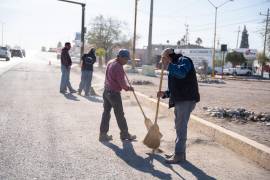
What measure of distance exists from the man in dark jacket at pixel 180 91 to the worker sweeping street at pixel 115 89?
1.35 meters

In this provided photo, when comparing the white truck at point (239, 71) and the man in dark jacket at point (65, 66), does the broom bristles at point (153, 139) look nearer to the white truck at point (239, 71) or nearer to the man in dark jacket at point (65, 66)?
the man in dark jacket at point (65, 66)

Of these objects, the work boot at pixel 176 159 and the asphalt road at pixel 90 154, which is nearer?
the asphalt road at pixel 90 154

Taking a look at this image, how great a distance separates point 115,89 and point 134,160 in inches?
67.7

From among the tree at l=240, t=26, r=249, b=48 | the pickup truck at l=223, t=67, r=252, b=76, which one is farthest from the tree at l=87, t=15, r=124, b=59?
the tree at l=240, t=26, r=249, b=48

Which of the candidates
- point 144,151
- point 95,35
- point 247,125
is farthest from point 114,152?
point 95,35

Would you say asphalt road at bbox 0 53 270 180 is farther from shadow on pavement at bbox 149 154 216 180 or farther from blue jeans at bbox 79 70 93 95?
blue jeans at bbox 79 70 93 95

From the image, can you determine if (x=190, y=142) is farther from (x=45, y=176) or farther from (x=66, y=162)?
(x=45, y=176)

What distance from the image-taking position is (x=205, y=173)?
5.99m

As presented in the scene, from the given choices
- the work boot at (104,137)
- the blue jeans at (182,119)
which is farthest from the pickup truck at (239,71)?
the blue jeans at (182,119)

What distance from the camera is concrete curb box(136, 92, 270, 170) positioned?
6531 mm

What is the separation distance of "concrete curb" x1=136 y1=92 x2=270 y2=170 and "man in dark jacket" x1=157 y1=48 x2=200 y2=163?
3.59ft

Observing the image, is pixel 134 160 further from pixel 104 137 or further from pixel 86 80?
pixel 86 80

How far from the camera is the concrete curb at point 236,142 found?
653 cm

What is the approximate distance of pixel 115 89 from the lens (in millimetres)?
7887
